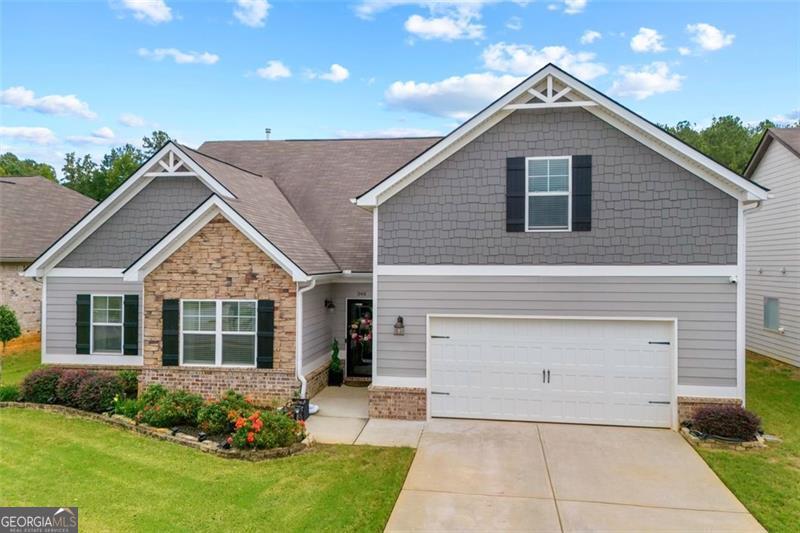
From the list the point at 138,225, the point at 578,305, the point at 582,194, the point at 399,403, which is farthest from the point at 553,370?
the point at 138,225

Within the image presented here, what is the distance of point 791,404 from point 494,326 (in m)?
7.28

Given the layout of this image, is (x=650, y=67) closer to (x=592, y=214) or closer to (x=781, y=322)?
(x=781, y=322)

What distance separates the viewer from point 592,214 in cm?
955

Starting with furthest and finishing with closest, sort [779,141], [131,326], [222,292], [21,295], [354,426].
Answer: [21,295]
[779,141]
[131,326]
[222,292]
[354,426]

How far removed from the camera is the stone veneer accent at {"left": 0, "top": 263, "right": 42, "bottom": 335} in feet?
57.6

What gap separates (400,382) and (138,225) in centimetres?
816

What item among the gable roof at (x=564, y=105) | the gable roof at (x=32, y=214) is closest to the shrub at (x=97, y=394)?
the gable roof at (x=564, y=105)

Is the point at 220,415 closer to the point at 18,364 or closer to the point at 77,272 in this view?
the point at 77,272

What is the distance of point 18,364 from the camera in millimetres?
14719

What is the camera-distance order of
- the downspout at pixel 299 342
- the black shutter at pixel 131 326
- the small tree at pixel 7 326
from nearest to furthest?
1. the downspout at pixel 299 342
2. the black shutter at pixel 131 326
3. the small tree at pixel 7 326

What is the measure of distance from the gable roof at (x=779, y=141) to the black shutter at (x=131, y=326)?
19059 mm

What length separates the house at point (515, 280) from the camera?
9258mm

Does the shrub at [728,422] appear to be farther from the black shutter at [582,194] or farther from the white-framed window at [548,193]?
the white-framed window at [548,193]

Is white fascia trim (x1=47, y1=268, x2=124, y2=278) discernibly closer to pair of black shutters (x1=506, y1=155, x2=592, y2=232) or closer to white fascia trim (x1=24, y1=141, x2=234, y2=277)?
white fascia trim (x1=24, y1=141, x2=234, y2=277)
